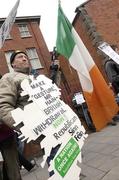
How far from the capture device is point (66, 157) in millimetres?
3062

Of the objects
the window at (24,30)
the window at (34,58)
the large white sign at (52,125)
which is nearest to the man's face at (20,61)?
the large white sign at (52,125)

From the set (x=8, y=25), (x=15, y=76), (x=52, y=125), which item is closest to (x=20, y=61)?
(x=15, y=76)

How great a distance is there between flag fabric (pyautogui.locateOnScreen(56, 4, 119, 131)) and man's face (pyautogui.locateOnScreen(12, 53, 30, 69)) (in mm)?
1047

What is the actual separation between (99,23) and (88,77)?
20565 millimetres

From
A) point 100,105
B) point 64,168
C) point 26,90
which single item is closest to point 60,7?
point 100,105

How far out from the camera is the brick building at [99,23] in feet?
77.7

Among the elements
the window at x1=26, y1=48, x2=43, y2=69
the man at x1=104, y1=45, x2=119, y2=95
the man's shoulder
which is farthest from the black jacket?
the window at x1=26, y1=48, x2=43, y2=69

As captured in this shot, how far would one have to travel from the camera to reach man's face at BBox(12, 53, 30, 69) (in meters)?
3.66

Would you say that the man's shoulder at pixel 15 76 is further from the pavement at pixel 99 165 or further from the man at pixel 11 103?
the pavement at pixel 99 165

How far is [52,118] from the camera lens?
3.20 m

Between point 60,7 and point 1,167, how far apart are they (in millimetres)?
2528

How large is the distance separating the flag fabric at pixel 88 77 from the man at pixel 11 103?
1037 mm

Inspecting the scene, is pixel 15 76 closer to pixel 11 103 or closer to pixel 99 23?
pixel 11 103

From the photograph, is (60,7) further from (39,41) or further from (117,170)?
(39,41)
